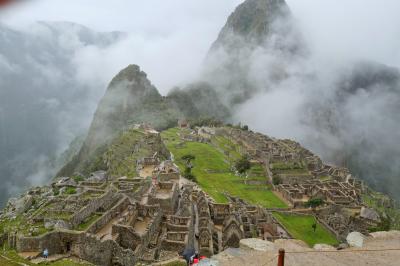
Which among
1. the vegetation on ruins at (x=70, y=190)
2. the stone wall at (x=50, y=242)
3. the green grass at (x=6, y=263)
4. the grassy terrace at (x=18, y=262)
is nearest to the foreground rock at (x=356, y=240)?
the grassy terrace at (x=18, y=262)

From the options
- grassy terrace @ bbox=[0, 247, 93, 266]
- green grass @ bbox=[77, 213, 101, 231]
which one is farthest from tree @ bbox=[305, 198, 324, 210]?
grassy terrace @ bbox=[0, 247, 93, 266]

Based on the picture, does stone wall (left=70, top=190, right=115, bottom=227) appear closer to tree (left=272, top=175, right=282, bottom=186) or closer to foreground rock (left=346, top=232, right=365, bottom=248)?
foreground rock (left=346, top=232, right=365, bottom=248)

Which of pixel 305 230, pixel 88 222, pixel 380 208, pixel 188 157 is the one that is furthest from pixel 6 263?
pixel 380 208

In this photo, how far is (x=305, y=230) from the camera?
43.9m

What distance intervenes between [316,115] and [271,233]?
466ft

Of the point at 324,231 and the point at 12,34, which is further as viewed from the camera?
the point at 12,34

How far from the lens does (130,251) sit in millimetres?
17875

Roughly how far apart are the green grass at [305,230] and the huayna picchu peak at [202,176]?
229mm

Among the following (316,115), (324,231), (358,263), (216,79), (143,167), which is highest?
(216,79)

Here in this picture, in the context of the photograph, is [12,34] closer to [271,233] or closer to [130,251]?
[271,233]

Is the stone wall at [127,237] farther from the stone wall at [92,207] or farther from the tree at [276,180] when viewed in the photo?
the tree at [276,180]

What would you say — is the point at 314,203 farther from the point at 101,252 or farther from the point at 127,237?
the point at 101,252

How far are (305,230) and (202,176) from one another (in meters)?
16.0

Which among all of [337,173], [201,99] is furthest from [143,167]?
[201,99]
